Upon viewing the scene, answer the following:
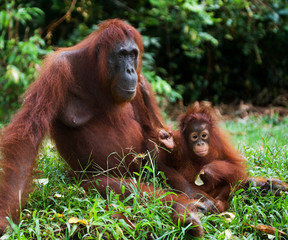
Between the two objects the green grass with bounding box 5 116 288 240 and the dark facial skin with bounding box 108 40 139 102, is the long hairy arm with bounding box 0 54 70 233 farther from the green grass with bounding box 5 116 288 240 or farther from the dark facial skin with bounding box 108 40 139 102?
the dark facial skin with bounding box 108 40 139 102

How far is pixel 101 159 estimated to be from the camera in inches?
140

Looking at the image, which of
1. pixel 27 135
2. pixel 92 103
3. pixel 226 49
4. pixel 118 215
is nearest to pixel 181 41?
pixel 226 49

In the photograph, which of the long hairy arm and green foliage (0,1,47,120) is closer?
the long hairy arm

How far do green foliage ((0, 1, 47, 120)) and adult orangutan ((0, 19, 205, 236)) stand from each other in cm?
289

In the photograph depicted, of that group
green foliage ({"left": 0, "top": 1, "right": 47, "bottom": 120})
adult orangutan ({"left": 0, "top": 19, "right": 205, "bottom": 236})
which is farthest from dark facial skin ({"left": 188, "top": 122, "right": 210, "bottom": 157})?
green foliage ({"left": 0, "top": 1, "right": 47, "bottom": 120})

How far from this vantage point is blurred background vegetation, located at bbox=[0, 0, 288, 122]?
7230 millimetres

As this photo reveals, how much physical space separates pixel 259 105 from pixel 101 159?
24.2ft

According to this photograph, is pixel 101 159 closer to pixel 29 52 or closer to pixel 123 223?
pixel 123 223

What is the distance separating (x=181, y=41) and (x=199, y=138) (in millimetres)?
5509

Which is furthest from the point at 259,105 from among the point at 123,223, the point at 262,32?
the point at 123,223

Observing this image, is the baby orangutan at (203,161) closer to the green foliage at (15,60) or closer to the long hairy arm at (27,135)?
the long hairy arm at (27,135)

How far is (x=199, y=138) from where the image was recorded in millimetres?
3756

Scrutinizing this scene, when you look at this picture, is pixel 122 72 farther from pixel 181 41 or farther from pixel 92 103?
pixel 181 41

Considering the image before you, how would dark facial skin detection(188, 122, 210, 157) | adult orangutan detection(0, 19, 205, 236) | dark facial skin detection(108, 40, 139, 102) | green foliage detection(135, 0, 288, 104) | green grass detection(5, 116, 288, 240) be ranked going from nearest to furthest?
1. green grass detection(5, 116, 288, 240)
2. adult orangutan detection(0, 19, 205, 236)
3. dark facial skin detection(108, 40, 139, 102)
4. dark facial skin detection(188, 122, 210, 157)
5. green foliage detection(135, 0, 288, 104)
